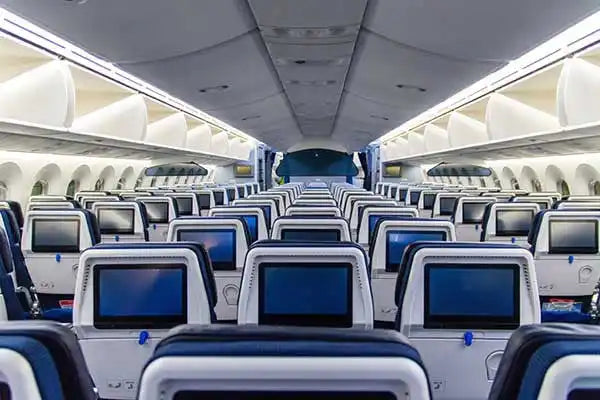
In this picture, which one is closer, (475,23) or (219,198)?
(475,23)

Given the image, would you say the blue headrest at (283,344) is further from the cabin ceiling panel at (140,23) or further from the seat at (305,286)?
the cabin ceiling panel at (140,23)

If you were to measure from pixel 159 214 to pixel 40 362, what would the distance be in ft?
31.5

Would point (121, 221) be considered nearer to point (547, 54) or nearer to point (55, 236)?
point (55, 236)

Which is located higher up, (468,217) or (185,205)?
(185,205)

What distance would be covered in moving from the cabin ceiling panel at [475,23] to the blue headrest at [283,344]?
411cm

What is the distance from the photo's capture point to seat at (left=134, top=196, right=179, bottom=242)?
1080 cm

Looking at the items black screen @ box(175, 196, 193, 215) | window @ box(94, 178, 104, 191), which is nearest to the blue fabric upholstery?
black screen @ box(175, 196, 193, 215)

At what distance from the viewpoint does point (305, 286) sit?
360 cm

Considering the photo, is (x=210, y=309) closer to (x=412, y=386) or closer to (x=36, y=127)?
(x=412, y=386)

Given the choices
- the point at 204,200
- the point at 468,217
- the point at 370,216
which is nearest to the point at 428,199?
the point at 204,200

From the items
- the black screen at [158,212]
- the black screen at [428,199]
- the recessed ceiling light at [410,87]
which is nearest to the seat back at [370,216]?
the recessed ceiling light at [410,87]

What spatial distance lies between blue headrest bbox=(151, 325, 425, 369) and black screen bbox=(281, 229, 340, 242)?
15.2ft

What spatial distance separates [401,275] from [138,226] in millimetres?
5748

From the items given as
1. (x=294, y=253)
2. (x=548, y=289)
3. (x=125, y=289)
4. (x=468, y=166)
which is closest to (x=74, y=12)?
(x=125, y=289)
